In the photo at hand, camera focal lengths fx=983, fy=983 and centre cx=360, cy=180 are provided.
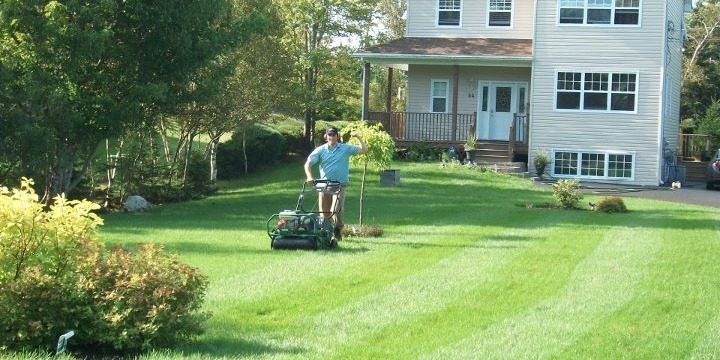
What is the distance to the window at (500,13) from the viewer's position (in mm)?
34906

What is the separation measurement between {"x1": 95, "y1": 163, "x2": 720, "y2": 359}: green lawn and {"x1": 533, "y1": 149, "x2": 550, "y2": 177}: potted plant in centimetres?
1176

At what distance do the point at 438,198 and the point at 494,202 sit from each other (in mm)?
1406

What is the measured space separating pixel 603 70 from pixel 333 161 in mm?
19966

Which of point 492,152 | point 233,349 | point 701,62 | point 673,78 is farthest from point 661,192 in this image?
point 233,349

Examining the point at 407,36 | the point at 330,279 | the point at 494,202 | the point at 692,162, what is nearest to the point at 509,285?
the point at 330,279

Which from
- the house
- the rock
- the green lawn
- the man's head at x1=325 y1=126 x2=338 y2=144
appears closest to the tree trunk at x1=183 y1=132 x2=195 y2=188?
the rock

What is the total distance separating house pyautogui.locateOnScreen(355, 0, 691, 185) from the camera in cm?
3222

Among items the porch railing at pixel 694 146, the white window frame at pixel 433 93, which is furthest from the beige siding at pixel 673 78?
the white window frame at pixel 433 93

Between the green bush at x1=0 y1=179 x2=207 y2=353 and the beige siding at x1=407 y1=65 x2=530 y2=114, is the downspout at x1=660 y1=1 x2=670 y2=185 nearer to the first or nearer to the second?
the beige siding at x1=407 y1=65 x2=530 y2=114

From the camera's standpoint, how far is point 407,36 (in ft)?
117

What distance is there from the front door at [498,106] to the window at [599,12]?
310 cm

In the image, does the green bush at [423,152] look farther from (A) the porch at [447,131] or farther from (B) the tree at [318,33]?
(B) the tree at [318,33]

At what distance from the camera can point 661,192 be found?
2991cm

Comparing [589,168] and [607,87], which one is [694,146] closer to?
[589,168]
